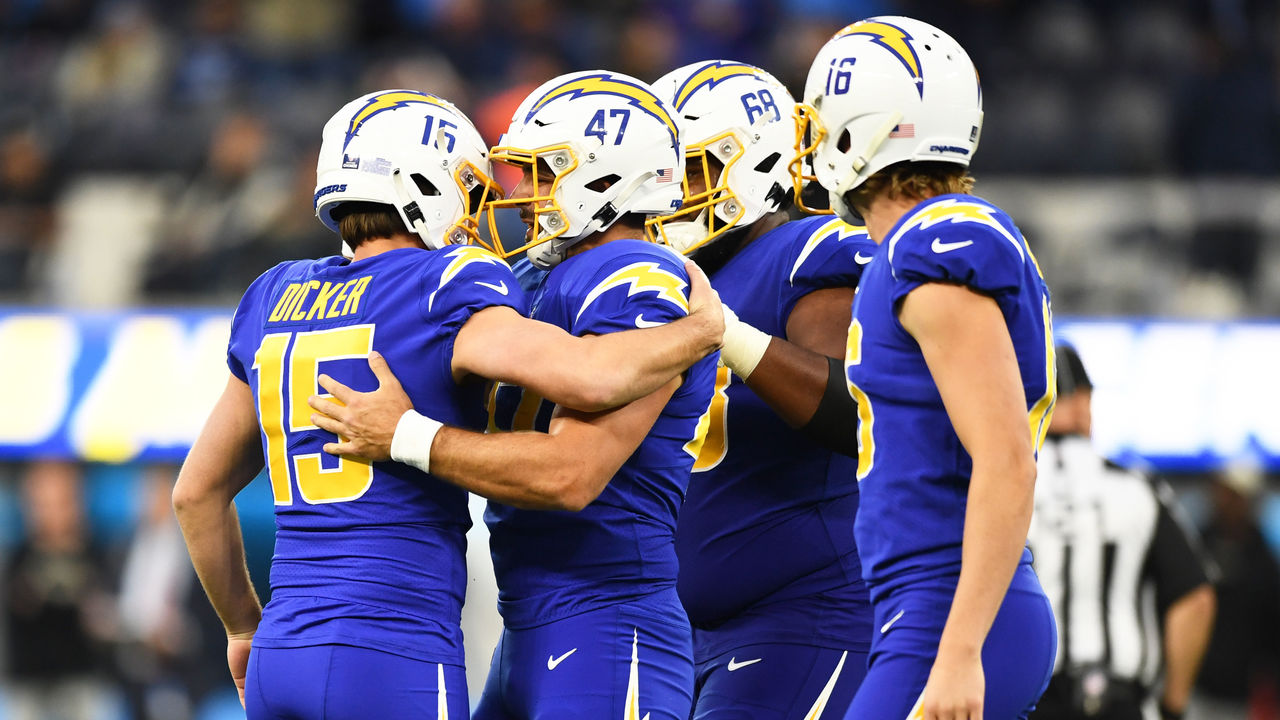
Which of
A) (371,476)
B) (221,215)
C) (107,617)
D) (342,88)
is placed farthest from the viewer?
(342,88)

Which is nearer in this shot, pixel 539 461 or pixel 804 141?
pixel 539 461

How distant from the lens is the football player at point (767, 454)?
165 inches

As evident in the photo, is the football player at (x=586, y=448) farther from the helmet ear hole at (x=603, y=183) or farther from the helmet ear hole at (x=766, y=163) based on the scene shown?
the helmet ear hole at (x=766, y=163)

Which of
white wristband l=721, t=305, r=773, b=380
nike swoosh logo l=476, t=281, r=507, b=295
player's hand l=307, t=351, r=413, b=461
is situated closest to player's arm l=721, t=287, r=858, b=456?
white wristband l=721, t=305, r=773, b=380

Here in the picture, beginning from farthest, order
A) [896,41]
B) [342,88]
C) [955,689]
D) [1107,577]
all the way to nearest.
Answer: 1. [342,88]
2. [1107,577]
3. [896,41]
4. [955,689]

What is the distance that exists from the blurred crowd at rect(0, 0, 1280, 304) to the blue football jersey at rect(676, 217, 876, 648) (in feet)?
19.3

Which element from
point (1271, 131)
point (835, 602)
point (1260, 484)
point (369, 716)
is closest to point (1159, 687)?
point (835, 602)

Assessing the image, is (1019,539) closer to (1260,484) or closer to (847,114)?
(847,114)

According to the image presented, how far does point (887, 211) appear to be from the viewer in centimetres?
373

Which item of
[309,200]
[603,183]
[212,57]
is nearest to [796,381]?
[603,183]

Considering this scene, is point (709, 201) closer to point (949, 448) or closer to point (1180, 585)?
point (949, 448)

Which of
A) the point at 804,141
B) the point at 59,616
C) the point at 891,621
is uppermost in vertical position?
the point at 804,141

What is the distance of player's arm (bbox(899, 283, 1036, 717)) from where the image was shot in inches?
122

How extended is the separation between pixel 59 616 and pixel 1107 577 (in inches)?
267
